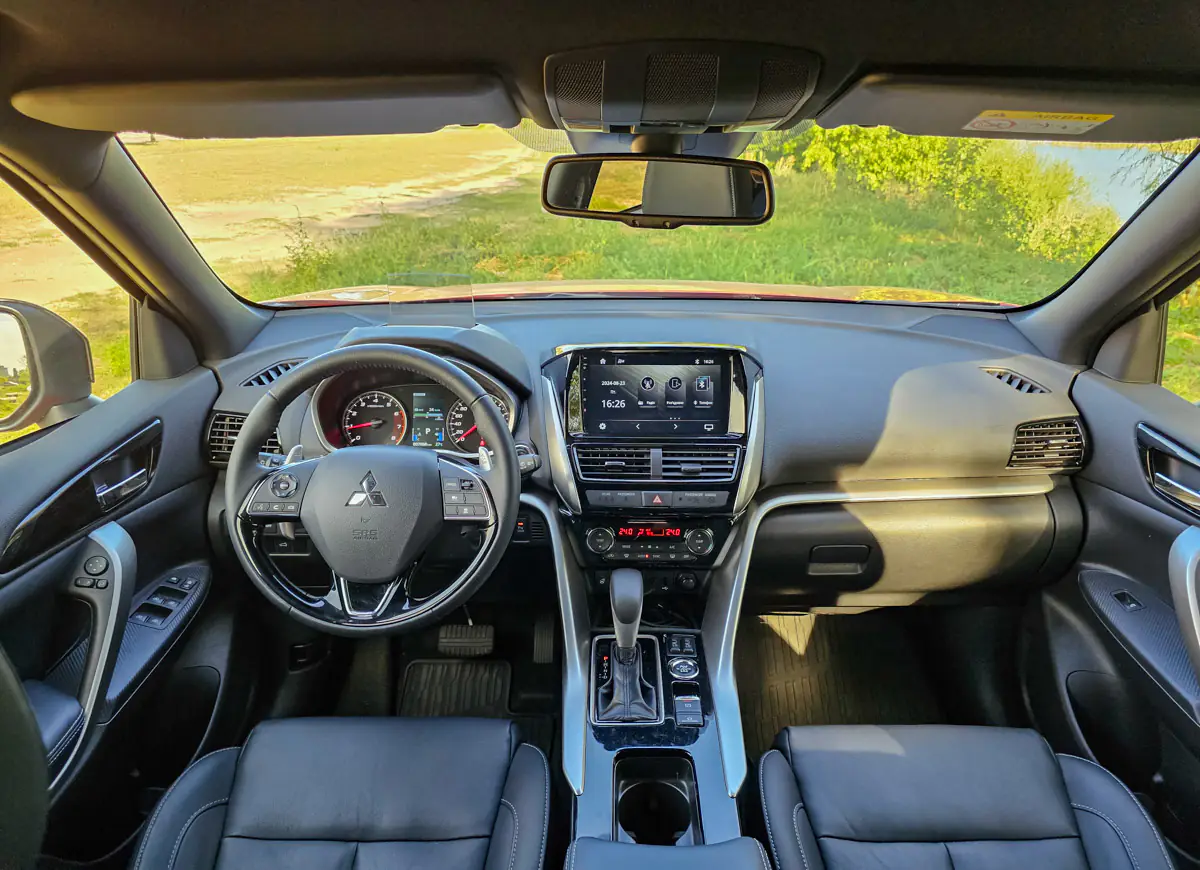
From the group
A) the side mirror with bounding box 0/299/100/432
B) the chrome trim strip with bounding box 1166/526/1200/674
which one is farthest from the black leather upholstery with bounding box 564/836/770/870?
the side mirror with bounding box 0/299/100/432

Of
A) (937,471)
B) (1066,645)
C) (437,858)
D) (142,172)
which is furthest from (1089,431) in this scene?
(142,172)

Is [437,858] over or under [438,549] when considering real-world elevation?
under

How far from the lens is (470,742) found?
2.15 m

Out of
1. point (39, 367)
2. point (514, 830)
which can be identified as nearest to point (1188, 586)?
point (514, 830)

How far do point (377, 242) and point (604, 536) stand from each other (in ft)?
4.50

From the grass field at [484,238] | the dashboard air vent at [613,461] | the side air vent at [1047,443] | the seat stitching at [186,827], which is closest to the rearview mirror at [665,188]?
the grass field at [484,238]

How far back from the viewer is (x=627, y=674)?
8.57 ft

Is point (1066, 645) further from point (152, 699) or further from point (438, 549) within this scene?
point (152, 699)

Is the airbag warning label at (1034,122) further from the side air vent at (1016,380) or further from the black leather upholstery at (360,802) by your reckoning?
the black leather upholstery at (360,802)

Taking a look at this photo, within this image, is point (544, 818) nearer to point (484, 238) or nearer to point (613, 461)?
point (613, 461)

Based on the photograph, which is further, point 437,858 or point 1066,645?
point 1066,645

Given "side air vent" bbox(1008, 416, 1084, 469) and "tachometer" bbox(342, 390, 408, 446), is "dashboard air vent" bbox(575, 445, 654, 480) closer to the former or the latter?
"tachometer" bbox(342, 390, 408, 446)

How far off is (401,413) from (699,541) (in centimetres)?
111

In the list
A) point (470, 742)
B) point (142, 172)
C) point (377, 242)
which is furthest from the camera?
point (377, 242)
